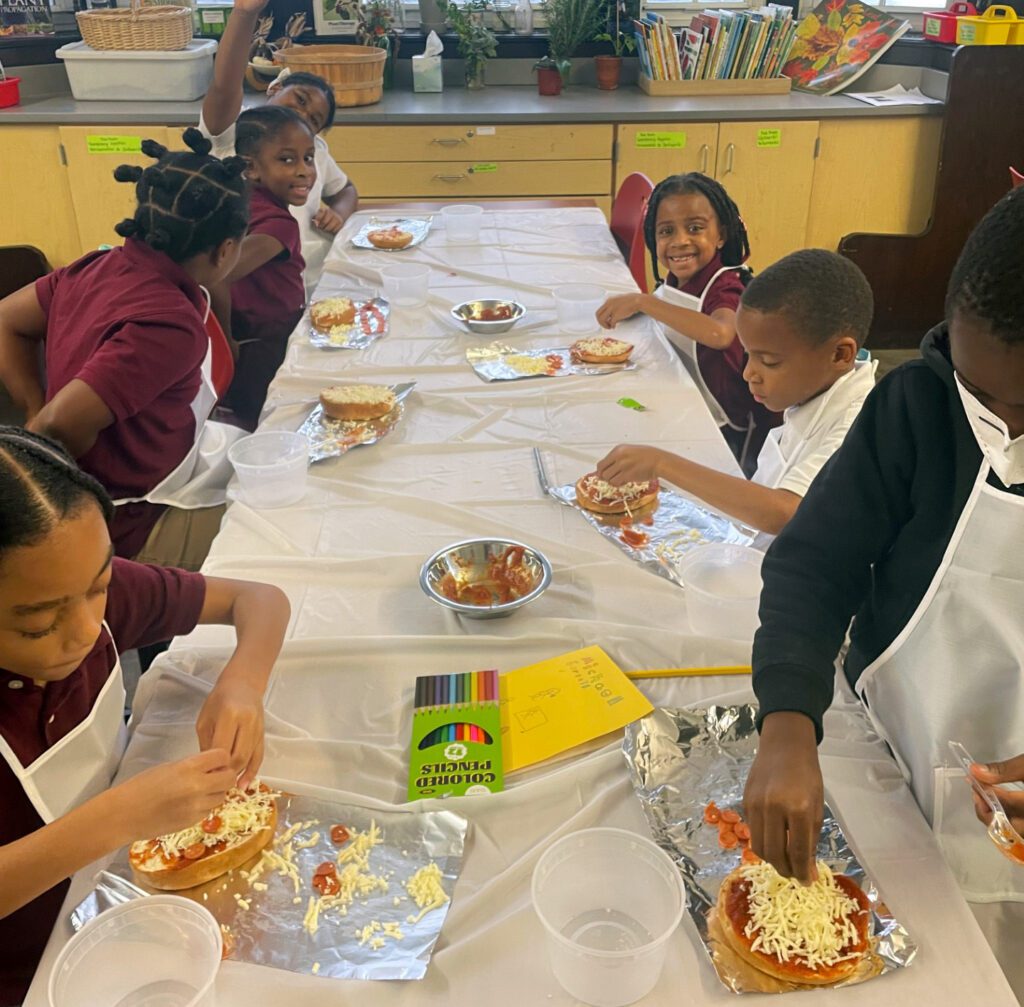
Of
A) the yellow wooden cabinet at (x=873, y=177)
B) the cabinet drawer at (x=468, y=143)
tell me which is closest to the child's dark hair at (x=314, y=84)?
the cabinet drawer at (x=468, y=143)

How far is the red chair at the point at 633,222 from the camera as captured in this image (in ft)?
9.58

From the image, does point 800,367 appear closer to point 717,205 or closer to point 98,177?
point 717,205

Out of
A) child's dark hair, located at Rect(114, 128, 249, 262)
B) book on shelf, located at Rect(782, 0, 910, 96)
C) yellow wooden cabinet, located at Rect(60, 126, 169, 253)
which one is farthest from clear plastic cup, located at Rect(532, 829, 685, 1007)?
book on shelf, located at Rect(782, 0, 910, 96)

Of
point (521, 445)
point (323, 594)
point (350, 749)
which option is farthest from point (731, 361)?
point (350, 749)

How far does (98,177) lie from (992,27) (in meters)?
3.82

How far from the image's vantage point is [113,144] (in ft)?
12.8

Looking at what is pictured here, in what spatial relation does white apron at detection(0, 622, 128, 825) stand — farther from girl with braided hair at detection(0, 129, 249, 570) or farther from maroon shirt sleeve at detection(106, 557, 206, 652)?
girl with braided hair at detection(0, 129, 249, 570)

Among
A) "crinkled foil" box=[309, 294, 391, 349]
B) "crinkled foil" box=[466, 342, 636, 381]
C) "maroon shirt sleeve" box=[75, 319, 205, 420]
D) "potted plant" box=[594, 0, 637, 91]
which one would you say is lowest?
"crinkled foil" box=[466, 342, 636, 381]

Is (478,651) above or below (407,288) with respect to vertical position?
below

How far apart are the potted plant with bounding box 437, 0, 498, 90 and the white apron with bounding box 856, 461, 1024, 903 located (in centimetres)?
403

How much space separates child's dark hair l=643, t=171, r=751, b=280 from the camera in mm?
2344

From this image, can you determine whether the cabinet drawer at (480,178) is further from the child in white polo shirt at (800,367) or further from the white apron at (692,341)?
the child in white polo shirt at (800,367)

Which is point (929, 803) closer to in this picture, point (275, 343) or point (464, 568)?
point (464, 568)

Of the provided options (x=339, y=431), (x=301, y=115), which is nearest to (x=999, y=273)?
(x=339, y=431)
